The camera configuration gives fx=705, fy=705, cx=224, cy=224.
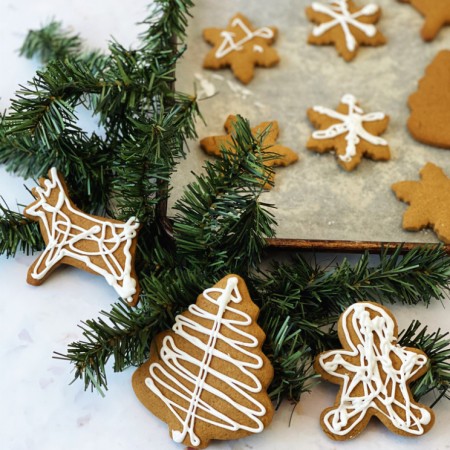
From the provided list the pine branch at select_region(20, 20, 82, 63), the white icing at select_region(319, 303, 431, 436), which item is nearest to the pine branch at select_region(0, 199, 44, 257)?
the pine branch at select_region(20, 20, 82, 63)

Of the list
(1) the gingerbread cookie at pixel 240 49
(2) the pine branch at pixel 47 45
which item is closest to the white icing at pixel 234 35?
(1) the gingerbread cookie at pixel 240 49

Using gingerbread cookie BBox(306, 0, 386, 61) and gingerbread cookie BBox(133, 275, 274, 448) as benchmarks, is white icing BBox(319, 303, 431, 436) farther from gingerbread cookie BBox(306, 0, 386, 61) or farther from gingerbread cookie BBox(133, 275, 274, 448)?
gingerbread cookie BBox(306, 0, 386, 61)

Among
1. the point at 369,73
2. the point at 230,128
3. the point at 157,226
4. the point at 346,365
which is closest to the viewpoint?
the point at 346,365

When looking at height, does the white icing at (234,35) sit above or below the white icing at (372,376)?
above

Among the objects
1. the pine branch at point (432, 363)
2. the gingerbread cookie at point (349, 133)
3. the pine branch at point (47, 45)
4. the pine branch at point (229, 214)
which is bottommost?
the pine branch at point (432, 363)

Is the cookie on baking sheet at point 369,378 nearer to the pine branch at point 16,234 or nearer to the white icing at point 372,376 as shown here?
the white icing at point 372,376

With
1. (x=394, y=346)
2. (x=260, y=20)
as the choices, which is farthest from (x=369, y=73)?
(x=394, y=346)

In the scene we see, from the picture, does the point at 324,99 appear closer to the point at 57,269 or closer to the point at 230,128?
the point at 230,128

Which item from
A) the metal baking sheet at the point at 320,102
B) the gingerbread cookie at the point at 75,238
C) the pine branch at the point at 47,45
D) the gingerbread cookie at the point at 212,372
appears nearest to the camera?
the gingerbread cookie at the point at 212,372
